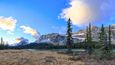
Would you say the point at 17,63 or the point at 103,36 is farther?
the point at 103,36

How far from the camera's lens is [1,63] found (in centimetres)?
4784

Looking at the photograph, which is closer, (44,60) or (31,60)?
(31,60)

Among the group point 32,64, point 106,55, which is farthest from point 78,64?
point 106,55

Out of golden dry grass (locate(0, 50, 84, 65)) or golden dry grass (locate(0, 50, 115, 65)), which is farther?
golden dry grass (locate(0, 50, 115, 65))

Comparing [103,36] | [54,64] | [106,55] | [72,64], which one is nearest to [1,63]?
[54,64]

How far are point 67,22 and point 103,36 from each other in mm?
32262

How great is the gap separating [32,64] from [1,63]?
16.0 feet

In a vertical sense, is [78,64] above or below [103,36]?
below

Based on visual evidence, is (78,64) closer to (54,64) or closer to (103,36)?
(54,64)

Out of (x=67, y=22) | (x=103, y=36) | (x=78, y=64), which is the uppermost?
(x=67, y=22)

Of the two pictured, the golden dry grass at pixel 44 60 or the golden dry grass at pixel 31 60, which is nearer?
the golden dry grass at pixel 31 60

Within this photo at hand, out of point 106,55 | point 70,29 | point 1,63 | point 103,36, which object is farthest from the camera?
point 70,29

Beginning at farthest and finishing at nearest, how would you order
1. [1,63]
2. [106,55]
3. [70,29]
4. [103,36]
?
[70,29]
[103,36]
[106,55]
[1,63]

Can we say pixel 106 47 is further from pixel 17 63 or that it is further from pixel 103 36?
pixel 17 63
